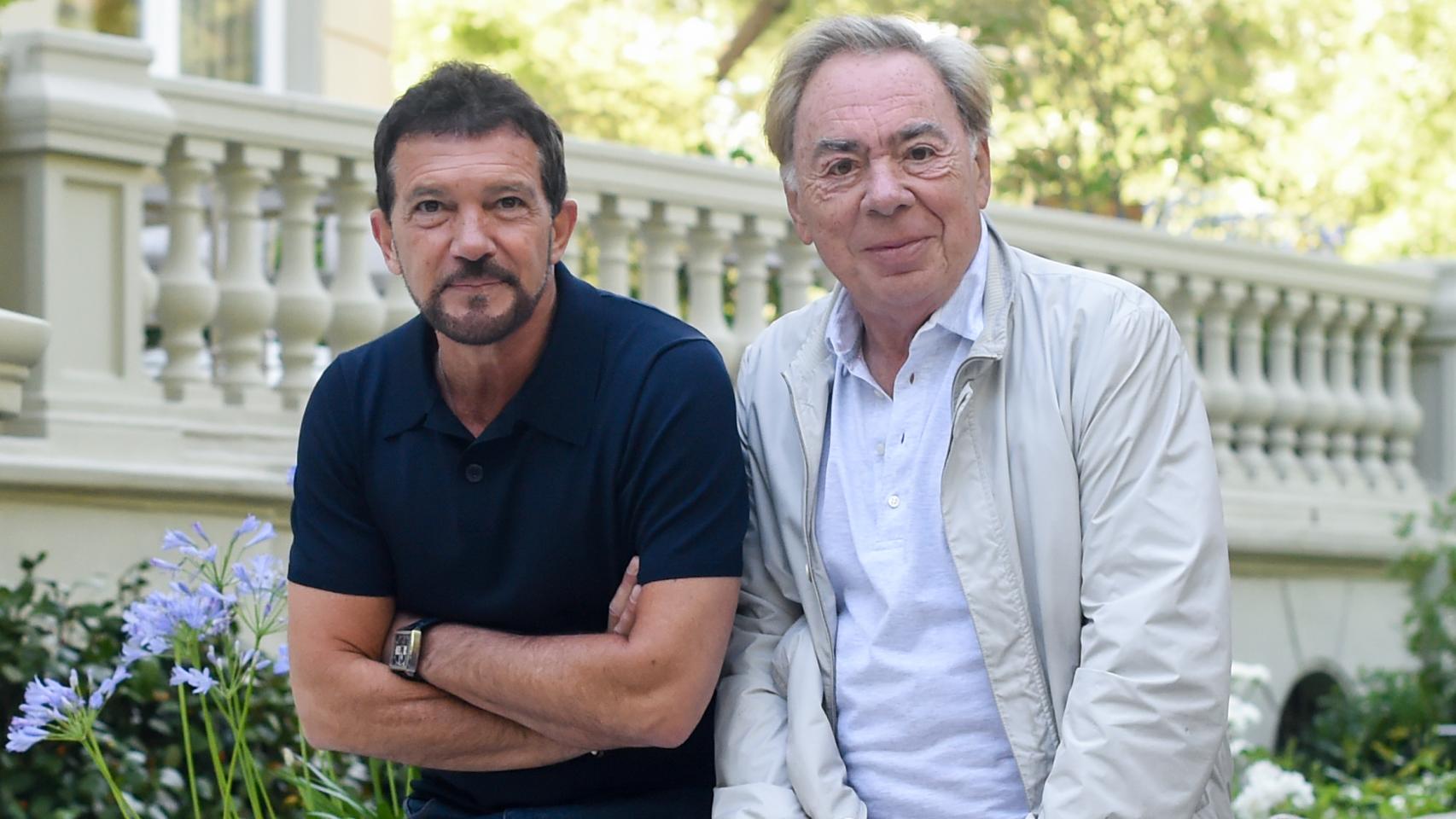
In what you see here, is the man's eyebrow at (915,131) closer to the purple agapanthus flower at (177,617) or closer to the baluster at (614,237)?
the purple agapanthus flower at (177,617)

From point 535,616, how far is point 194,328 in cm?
238

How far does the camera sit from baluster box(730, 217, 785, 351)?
5.82 metres

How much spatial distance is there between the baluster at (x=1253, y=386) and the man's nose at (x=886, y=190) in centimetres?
445

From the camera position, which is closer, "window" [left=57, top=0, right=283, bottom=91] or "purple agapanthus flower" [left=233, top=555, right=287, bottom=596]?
"purple agapanthus flower" [left=233, top=555, right=287, bottom=596]

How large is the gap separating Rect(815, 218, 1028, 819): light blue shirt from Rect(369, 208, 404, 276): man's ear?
777 mm

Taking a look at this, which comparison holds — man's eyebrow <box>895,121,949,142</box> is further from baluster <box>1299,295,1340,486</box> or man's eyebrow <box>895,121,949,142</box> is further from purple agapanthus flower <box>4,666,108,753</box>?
baluster <box>1299,295,1340,486</box>

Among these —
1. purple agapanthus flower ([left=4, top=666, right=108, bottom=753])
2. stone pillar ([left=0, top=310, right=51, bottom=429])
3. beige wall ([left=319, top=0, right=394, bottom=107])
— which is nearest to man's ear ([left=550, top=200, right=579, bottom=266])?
purple agapanthus flower ([left=4, top=666, right=108, bottom=753])

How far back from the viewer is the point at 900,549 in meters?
2.77

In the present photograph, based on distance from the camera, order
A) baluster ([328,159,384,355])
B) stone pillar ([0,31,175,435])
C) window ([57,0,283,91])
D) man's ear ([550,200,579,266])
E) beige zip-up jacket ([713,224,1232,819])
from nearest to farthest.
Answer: beige zip-up jacket ([713,224,1232,819]) < man's ear ([550,200,579,266]) < stone pillar ([0,31,175,435]) < baluster ([328,159,384,355]) < window ([57,0,283,91])

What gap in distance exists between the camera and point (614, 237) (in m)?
5.50

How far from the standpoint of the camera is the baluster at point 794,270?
597 centimetres

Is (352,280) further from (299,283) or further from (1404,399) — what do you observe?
(1404,399)

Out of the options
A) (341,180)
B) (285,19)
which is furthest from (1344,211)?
(341,180)

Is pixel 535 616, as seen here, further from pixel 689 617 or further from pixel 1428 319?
pixel 1428 319
